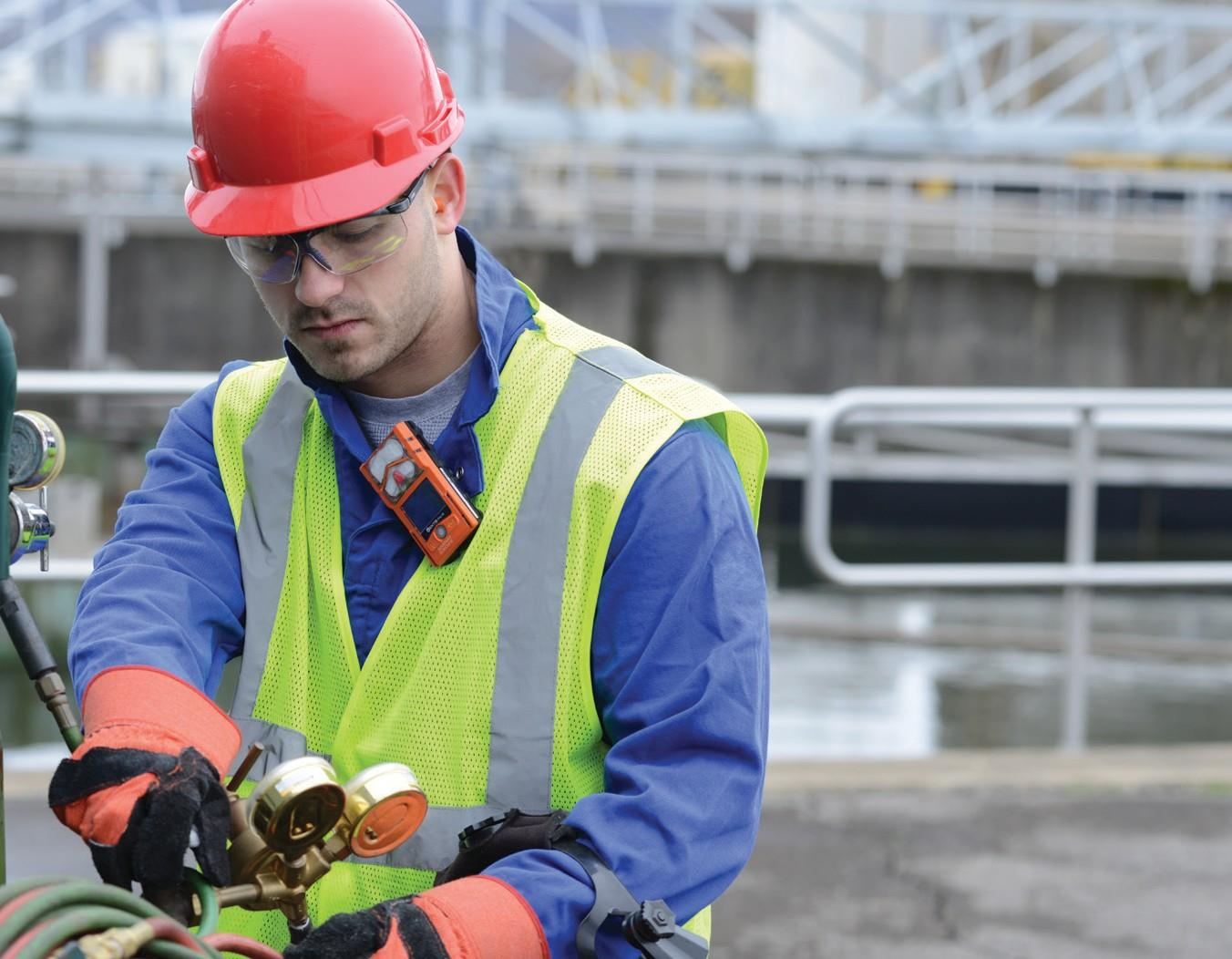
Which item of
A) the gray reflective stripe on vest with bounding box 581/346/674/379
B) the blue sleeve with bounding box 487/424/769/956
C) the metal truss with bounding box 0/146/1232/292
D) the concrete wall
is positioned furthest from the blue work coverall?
the metal truss with bounding box 0/146/1232/292

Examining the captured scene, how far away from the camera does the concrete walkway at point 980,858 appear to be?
148 inches

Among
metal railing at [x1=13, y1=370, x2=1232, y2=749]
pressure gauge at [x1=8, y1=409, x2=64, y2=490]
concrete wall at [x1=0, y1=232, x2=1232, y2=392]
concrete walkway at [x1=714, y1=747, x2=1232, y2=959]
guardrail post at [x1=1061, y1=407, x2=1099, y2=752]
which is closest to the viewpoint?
pressure gauge at [x1=8, y1=409, x2=64, y2=490]

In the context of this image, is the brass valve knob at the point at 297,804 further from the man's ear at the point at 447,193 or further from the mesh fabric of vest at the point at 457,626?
the man's ear at the point at 447,193

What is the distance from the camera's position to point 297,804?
1.54 m

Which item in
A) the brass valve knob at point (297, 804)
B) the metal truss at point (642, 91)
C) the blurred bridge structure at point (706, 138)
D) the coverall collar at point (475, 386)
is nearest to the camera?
the brass valve knob at point (297, 804)

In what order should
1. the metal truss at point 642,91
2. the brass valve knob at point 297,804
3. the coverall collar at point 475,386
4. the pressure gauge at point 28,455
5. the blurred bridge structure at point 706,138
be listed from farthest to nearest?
the metal truss at point 642,91, the blurred bridge structure at point 706,138, the coverall collar at point 475,386, the pressure gauge at point 28,455, the brass valve knob at point 297,804

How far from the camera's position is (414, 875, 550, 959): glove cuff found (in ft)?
5.32

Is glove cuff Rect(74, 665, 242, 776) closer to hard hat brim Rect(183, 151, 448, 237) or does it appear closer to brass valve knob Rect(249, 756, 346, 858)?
brass valve knob Rect(249, 756, 346, 858)

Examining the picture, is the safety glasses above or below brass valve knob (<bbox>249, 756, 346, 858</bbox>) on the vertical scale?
above

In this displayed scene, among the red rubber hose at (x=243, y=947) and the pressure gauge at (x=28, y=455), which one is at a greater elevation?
the pressure gauge at (x=28, y=455)

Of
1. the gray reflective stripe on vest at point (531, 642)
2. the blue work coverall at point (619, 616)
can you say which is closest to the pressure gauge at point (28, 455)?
the blue work coverall at point (619, 616)

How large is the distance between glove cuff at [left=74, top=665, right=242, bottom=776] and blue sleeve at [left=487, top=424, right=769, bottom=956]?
0.34m

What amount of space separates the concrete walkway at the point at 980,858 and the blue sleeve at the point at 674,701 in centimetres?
200

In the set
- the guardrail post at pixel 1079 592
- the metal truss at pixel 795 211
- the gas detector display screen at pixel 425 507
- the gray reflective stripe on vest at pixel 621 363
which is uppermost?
the metal truss at pixel 795 211
